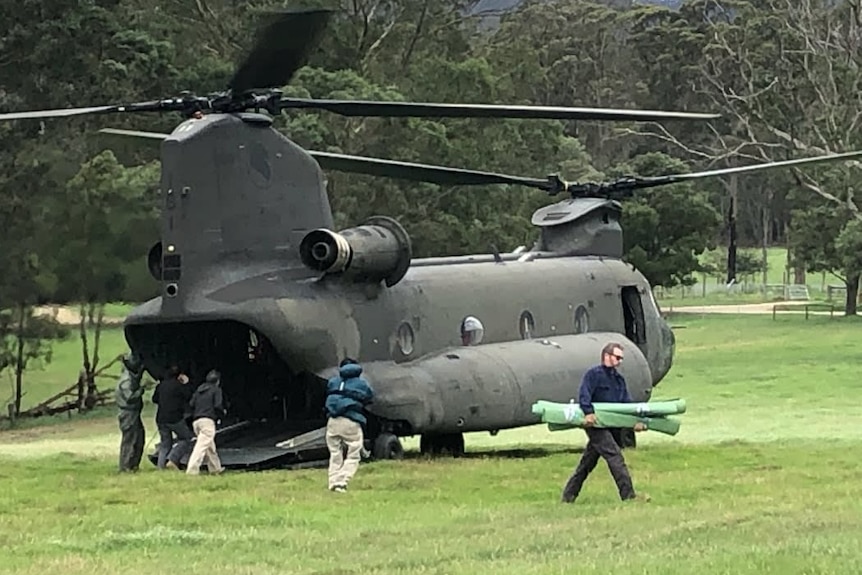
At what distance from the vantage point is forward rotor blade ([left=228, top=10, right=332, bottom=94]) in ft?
58.0

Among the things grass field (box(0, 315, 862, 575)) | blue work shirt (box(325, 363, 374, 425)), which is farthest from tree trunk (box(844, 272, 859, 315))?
blue work shirt (box(325, 363, 374, 425))

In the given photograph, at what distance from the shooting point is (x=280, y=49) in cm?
1861

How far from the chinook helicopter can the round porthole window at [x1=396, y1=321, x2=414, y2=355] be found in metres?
0.02

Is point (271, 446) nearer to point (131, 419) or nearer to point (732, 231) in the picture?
point (131, 419)

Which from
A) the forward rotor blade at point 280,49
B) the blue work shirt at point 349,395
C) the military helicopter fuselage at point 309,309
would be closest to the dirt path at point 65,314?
the military helicopter fuselage at point 309,309

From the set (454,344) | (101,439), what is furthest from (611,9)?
(454,344)

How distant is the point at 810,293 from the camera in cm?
9238

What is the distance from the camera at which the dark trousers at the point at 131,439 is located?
2016cm

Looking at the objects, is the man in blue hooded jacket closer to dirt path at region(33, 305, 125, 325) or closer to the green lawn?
dirt path at region(33, 305, 125, 325)

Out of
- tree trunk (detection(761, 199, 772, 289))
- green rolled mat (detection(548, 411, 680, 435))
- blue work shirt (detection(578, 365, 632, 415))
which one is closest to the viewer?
green rolled mat (detection(548, 411, 680, 435))

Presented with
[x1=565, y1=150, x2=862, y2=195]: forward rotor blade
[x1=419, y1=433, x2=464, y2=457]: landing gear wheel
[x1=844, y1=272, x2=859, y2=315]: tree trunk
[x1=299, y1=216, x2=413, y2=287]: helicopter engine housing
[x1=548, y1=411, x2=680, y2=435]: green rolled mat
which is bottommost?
[x1=844, y1=272, x2=859, y2=315]: tree trunk

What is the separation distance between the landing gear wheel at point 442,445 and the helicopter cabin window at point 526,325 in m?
1.70

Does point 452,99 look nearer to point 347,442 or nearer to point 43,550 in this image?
point 347,442

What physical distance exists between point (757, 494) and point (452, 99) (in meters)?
36.8
